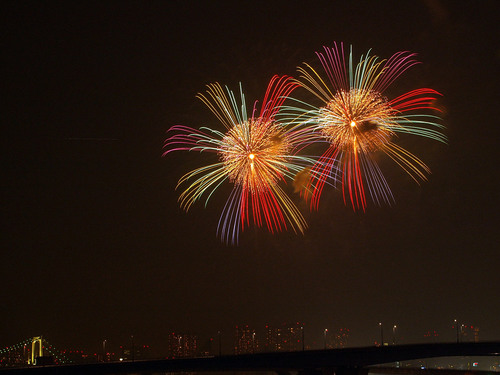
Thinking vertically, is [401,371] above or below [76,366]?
below

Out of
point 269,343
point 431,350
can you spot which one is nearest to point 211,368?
point 431,350

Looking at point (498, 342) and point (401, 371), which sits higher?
point (498, 342)

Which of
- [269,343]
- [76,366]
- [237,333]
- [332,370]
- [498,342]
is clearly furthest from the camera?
[237,333]

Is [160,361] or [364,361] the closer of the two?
[160,361]

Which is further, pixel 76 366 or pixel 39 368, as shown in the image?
pixel 76 366

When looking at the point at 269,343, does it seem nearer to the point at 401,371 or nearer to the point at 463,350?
the point at 401,371

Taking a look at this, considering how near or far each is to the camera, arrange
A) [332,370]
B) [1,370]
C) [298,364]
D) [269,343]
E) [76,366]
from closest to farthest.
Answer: [1,370] < [76,366] < [298,364] < [332,370] < [269,343]

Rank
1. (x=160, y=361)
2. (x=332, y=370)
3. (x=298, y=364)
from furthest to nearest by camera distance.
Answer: (x=332, y=370), (x=298, y=364), (x=160, y=361)

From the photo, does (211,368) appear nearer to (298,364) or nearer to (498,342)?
(298,364)

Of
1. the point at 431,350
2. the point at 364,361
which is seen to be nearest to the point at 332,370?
the point at 364,361
